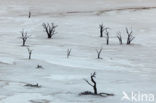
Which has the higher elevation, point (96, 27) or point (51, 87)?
point (96, 27)

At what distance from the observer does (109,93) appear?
4.66 meters

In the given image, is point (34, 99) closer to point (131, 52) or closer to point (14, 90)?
point (14, 90)

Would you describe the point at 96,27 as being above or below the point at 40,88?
above

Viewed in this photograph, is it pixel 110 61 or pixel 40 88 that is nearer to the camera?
pixel 40 88

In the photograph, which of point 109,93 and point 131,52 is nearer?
point 109,93

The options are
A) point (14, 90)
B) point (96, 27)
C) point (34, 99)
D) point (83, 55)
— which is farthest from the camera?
point (96, 27)

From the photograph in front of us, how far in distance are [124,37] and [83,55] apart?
7.09 ft

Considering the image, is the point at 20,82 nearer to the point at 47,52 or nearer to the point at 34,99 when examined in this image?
the point at 34,99

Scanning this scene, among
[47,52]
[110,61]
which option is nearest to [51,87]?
[110,61]

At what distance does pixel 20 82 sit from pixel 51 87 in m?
0.41

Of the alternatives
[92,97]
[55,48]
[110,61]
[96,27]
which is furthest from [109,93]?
[96,27]

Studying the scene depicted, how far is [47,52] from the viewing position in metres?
7.39

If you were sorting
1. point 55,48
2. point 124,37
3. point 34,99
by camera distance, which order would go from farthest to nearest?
point 124,37 → point 55,48 → point 34,99

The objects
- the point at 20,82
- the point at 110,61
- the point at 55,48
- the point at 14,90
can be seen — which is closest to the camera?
the point at 14,90
